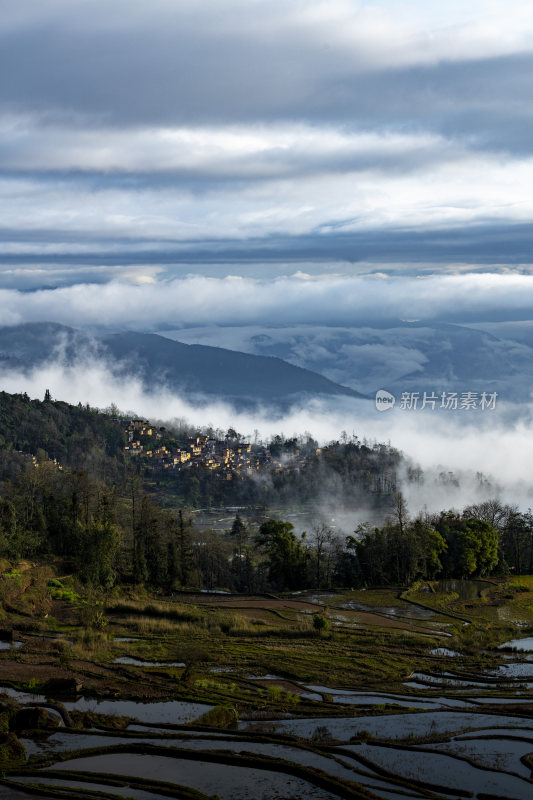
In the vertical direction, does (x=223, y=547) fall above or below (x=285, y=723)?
below

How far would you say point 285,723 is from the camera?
30875 millimetres

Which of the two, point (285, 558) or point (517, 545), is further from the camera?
point (517, 545)

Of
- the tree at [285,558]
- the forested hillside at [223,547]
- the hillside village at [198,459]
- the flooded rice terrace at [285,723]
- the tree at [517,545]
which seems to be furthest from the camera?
the hillside village at [198,459]

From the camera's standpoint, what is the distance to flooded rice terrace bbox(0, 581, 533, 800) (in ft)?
82.3

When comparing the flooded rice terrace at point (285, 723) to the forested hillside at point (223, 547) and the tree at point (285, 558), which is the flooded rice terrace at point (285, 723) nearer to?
the forested hillside at point (223, 547)

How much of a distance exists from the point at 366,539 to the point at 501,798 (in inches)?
2013

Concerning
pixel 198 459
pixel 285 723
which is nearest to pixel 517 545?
pixel 285 723

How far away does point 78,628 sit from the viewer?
47.3 meters

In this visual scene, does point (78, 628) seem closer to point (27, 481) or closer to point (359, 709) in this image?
point (359, 709)

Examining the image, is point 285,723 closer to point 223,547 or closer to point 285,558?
point 285,558

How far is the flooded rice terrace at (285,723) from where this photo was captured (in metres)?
25.1

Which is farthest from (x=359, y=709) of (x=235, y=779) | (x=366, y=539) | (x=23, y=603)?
(x=366, y=539)

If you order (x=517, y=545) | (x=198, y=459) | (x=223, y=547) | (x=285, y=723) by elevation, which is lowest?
(x=223, y=547)

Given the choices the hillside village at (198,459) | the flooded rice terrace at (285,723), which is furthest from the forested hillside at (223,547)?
the hillside village at (198,459)
